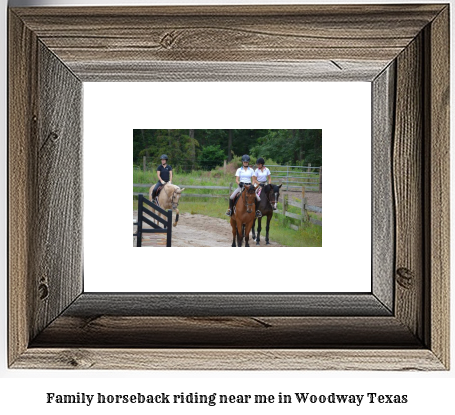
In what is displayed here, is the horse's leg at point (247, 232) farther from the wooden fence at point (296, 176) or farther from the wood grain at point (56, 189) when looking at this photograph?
the wood grain at point (56, 189)

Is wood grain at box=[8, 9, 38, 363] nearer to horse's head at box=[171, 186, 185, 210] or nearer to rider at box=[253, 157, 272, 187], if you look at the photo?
horse's head at box=[171, 186, 185, 210]

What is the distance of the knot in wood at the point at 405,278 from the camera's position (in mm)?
1310

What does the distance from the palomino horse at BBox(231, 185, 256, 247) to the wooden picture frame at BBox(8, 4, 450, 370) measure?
142 millimetres

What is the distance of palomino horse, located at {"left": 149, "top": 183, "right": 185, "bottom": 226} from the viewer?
133 centimetres

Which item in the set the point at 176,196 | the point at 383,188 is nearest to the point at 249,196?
the point at 176,196

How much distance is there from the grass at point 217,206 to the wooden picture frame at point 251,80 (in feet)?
0.43

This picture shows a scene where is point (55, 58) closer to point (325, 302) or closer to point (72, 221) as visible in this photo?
point (72, 221)

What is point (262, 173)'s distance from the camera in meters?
1.33

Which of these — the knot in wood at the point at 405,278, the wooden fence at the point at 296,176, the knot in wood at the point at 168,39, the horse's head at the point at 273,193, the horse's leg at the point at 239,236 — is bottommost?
the knot in wood at the point at 405,278

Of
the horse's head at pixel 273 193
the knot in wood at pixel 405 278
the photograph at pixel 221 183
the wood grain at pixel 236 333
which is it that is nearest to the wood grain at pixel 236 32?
the photograph at pixel 221 183

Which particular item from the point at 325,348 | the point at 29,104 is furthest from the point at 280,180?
the point at 29,104

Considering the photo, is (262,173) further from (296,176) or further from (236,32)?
(236,32)
